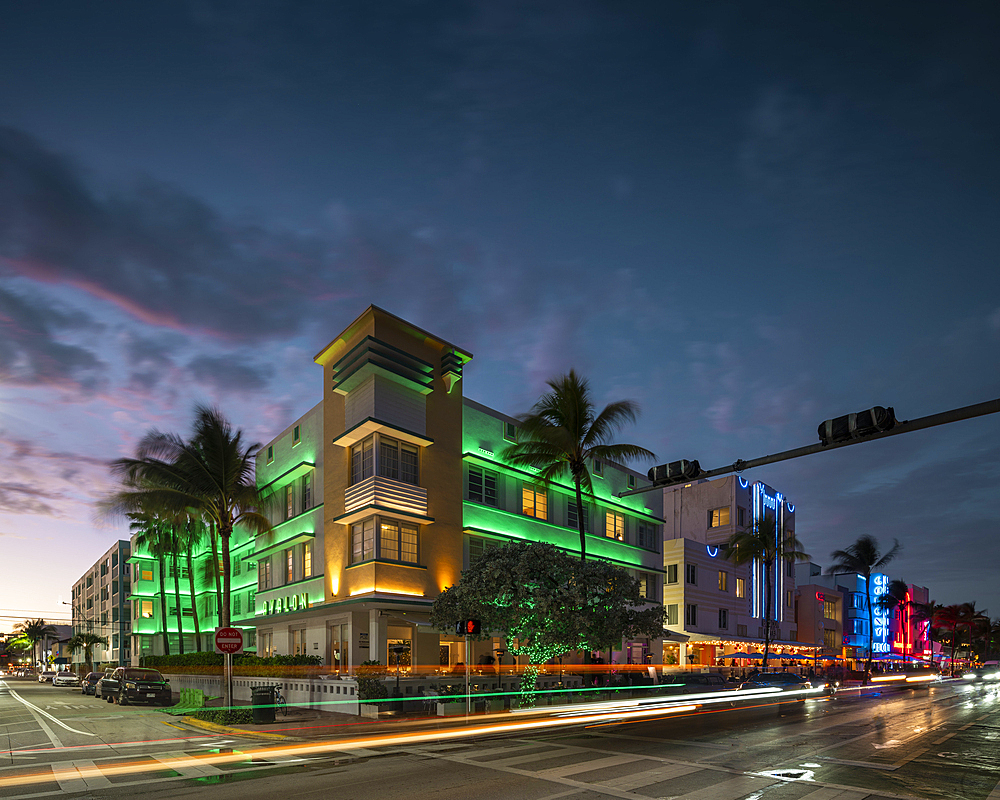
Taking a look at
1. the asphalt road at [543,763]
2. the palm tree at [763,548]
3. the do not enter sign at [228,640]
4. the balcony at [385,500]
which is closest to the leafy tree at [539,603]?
the balcony at [385,500]

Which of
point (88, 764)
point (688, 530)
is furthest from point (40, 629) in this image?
point (88, 764)

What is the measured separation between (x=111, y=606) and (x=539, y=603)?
85.4 meters

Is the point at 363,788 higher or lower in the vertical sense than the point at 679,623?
higher

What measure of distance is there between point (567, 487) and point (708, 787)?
31971 mm

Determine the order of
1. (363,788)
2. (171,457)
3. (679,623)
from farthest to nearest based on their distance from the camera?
(679,623) < (171,457) < (363,788)

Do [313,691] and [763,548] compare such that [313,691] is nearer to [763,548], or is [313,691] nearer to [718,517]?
[763,548]

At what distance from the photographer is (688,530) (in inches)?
2773

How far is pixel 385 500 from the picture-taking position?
32156 mm

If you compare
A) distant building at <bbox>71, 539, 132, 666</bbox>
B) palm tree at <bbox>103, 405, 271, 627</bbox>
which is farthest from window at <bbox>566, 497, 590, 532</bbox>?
distant building at <bbox>71, 539, 132, 666</bbox>

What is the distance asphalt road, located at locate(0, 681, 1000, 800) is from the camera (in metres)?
11.9

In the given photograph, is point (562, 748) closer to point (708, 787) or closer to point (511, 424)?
point (708, 787)

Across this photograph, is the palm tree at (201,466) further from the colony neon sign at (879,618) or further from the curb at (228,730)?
the colony neon sign at (879,618)

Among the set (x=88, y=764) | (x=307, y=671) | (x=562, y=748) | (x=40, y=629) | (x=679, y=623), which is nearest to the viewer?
(x=88, y=764)

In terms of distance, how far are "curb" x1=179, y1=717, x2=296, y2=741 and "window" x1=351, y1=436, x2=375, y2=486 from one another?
12.4m
